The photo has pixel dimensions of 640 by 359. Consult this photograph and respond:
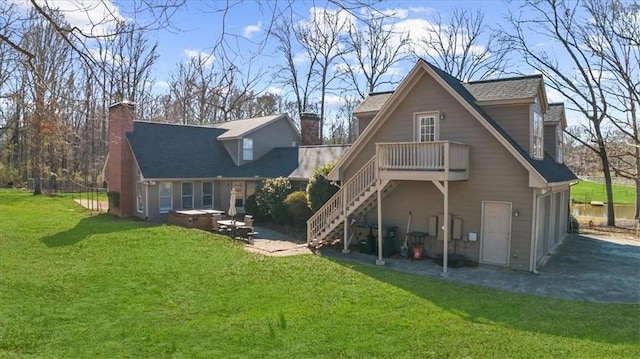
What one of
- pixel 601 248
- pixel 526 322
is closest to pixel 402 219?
pixel 526 322

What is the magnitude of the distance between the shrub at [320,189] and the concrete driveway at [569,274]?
122 inches

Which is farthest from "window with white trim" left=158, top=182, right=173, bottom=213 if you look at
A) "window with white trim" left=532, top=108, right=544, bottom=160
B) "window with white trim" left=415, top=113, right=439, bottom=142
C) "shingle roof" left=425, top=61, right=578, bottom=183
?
"window with white trim" left=532, top=108, right=544, bottom=160

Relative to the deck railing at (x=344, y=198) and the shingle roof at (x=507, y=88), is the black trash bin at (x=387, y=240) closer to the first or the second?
the deck railing at (x=344, y=198)

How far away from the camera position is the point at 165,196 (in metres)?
22.0

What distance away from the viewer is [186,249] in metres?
14.7

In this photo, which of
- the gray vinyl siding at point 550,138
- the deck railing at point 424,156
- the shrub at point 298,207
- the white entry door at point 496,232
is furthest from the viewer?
the shrub at point 298,207

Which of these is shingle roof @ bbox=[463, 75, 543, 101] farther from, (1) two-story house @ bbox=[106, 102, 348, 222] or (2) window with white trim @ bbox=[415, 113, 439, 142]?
(1) two-story house @ bbox=[106, 102, 348, 222]

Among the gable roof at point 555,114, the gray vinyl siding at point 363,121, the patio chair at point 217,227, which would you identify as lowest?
the patio chair at point 217,227

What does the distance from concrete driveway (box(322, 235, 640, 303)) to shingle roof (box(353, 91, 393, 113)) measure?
597 cm

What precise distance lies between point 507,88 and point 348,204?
6807mm

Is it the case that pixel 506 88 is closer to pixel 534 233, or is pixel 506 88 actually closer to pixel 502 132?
pixel 502 132

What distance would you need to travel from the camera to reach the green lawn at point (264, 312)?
7.04 m

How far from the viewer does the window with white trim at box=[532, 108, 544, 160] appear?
47.1ft

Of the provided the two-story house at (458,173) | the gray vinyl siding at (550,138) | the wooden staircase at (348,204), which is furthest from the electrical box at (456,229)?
the gray vinyl siding at (550,138)
